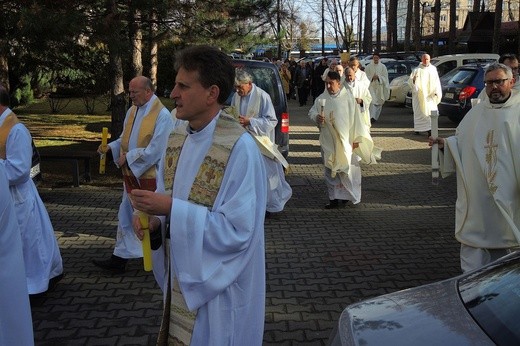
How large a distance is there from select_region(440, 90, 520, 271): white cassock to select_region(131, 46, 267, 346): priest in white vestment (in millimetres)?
2430

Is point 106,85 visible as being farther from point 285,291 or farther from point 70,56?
point 285,291

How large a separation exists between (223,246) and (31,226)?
304 cm

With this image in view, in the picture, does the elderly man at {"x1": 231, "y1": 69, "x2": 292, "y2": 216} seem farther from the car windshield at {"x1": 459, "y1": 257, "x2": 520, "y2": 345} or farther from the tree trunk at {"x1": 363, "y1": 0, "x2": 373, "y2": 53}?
the tree trunk at {"x1": 363, "y1": 0, "x2": 373, "y2": 53}

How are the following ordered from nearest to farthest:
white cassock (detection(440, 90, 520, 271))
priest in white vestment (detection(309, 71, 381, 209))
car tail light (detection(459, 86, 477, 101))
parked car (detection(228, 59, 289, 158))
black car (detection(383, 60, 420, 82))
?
1. white cassock (detection(440, 90, 520, 271))
2. priest in white vestment (detection(309, 71, 381, 209))
3. parked car (detection(228, 59, 289, 158))
4. car tail light (detection(459, 86, 477, 101))
5. black car (detection(383, 60, 420, 82))

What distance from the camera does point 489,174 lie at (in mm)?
4652

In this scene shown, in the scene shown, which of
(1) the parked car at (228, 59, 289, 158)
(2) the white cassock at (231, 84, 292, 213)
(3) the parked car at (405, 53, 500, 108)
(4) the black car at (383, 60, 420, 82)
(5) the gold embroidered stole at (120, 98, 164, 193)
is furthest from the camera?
(4) the black car at (383, 60, 420, 82)

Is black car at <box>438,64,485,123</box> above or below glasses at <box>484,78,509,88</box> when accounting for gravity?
below

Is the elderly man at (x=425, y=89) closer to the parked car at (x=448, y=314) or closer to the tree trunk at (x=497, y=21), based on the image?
the parked car at (x=448, y=314)

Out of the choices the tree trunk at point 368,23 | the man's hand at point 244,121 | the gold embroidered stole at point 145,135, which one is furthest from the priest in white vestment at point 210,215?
the tree trunk at point 368,23

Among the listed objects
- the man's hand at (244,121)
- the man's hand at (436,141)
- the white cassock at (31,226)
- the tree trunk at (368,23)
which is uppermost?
the tree trunk at (368,23)

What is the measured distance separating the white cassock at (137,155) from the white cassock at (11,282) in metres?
2.54

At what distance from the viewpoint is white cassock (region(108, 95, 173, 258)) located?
5543mm

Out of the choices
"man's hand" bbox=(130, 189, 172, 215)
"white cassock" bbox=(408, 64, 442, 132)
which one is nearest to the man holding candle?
"man's hand" bbox=(130, 189, 172, 215)

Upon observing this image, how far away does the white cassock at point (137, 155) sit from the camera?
5543 mm
